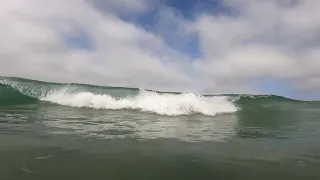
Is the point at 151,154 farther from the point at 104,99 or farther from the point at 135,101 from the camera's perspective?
the point at 104,99

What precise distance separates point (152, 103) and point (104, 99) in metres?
3.43

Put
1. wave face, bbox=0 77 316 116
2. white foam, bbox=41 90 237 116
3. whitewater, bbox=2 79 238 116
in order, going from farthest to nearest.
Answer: wave face, bbox=0 77 316 116 < whitewater, bbox=2 79 238 116 < white foam, bbox=41 90 237 116

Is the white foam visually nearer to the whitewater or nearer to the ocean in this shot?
the whitewater

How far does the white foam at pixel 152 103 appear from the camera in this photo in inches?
746

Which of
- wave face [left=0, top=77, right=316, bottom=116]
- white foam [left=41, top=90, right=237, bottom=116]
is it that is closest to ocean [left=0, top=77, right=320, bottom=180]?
white foam [left=41, top=90, right=237, bottom=116]

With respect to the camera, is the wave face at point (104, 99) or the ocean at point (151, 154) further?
the wave face at point (104, 99)

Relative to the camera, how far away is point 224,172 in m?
A: 5.54

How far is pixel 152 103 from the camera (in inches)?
797

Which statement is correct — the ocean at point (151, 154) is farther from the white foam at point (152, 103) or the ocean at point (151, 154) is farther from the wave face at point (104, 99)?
the wave face at point (104, 99)

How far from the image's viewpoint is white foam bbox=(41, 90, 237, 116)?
62.1 feet

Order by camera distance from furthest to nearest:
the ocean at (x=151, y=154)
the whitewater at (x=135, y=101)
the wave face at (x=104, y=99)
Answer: the wave face at (x=104, y=99) < the whitewater at (x=135, y=101) < the ocean at (x=151, y=154)

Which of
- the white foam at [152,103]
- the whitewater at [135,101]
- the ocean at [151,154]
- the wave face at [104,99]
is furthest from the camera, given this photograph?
the wave face at [104,99]

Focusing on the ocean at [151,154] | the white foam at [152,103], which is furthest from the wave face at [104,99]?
the ocean at [151,154]

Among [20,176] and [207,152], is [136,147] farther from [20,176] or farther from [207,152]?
[20,176]
